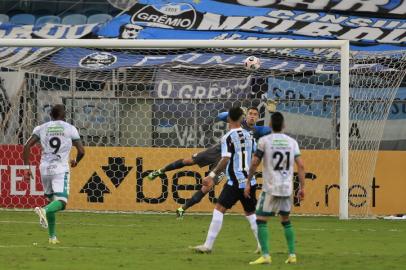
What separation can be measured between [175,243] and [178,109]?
8.35 m

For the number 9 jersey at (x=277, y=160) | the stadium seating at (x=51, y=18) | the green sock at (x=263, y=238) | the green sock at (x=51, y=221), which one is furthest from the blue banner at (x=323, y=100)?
the green sock at (x=263, y=238)

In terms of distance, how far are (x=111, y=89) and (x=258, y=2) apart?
10256mm

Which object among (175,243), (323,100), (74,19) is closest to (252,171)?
(175,243)

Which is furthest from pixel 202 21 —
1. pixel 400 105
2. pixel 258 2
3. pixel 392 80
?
pixel 392 80

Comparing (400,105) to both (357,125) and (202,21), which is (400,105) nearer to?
(357,125)

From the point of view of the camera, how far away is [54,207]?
15484 mm

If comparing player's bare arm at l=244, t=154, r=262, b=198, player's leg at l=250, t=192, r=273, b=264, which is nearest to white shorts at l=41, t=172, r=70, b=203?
player's bare arm at l=244, t=154, r=262, b=198

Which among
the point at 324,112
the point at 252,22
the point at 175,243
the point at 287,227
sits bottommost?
the point at 175,243

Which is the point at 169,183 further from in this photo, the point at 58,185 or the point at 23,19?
the point at 23,19

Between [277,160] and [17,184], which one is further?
[17,184]

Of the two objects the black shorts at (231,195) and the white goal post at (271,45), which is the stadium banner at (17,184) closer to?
the white goal post at (271,45)

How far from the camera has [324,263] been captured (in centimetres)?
1325

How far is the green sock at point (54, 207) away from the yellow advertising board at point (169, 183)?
24.7ft

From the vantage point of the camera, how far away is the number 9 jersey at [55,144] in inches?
625
